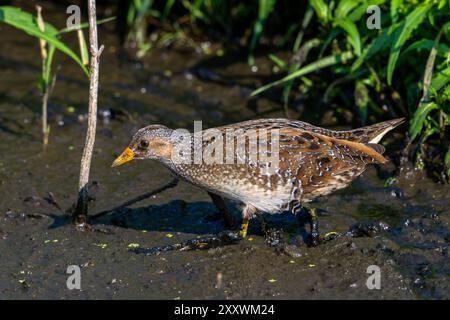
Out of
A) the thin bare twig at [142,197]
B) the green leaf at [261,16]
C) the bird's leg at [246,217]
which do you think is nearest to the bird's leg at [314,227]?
the bird's leg at [246,217]

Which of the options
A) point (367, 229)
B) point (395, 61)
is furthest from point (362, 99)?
point (367, 229)

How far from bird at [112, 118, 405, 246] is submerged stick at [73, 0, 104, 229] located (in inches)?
10.6

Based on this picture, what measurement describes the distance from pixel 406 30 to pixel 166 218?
7.11ft

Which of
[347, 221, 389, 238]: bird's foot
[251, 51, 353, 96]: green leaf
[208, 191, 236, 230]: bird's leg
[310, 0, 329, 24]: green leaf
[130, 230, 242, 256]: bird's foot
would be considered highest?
[310, 0, 329, 24]: green leaf

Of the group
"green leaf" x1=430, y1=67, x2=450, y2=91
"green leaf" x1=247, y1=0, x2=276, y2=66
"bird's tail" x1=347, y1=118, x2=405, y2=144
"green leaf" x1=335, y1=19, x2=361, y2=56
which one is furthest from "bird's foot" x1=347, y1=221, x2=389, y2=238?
"green leaf" x1=247, y1=0, x2=276, y2=66

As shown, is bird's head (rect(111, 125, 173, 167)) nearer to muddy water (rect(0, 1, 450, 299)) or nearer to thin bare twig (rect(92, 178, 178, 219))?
thin bare twig (rect(92, 178, 178, 219))

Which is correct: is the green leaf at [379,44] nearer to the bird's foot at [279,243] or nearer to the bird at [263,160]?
the bird at [263,160]

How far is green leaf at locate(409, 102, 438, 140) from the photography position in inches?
230

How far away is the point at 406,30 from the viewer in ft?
19.6

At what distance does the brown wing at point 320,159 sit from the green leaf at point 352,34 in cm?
110

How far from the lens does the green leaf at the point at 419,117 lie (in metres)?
5.84

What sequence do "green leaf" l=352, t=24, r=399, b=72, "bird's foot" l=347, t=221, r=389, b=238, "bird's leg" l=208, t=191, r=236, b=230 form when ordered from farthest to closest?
"green leaf" l=352, t=24, r=399, b=72 < "bird's leg" l=208, t=191, r=236, b=230 < "bird's foot" l=347, t=221, r=389, b=238

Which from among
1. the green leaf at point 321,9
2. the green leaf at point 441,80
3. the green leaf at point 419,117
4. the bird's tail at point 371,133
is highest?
the green leaf at point 321,9

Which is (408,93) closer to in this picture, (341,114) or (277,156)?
(341,114)
